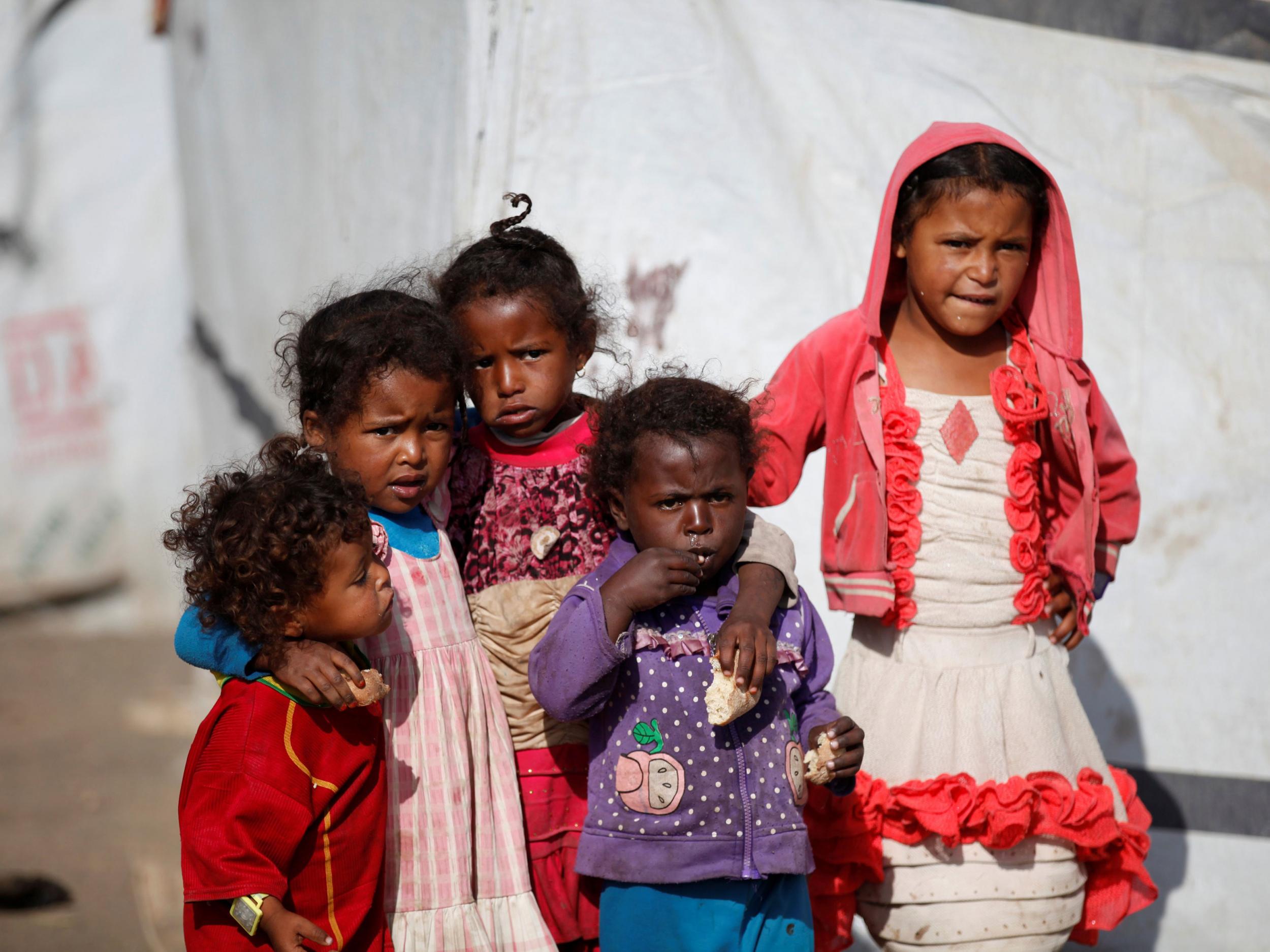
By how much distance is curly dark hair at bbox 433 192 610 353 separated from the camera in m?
1.79

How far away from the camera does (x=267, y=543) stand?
1465 millimetres

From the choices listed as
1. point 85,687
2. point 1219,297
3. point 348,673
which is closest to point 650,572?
point 348,673

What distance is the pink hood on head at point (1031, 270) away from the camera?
1.90 m

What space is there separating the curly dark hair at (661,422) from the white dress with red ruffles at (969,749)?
35 cm

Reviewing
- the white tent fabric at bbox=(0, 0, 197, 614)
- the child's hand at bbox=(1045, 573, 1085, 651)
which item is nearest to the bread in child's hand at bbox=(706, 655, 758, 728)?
the child's hand at bbox=(1045, 573, 1085, 651)

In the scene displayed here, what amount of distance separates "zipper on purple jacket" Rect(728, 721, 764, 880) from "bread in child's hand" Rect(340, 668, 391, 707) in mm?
458

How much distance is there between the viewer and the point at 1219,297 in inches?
115

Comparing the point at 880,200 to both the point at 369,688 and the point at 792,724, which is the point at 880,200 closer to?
the point at 792,724

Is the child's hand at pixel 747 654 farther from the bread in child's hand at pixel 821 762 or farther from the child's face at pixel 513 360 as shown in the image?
the child's face at pixel 513 360

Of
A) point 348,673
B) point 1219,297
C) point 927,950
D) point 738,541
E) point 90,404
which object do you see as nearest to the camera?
point 348,673

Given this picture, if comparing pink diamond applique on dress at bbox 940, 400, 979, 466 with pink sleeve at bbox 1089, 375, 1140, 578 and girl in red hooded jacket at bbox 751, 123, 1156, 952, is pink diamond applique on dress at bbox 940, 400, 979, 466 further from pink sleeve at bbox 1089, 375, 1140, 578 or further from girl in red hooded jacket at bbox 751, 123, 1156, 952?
pink sleeve at bbox 1089, 375, 1140, 578

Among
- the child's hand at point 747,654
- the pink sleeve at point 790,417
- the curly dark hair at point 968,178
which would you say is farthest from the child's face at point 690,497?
the curly dark hair at point 968,178

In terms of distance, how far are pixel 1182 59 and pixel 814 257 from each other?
1009 millimetres

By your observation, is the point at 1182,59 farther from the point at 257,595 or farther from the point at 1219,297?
the point at 257,595
